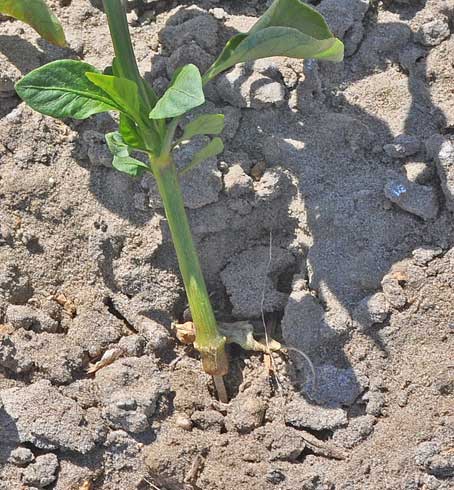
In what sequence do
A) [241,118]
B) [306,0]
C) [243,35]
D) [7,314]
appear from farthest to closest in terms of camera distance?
[306,0], [241,118], [7,314], [243,35]

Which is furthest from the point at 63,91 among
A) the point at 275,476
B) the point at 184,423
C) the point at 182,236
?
the point at 275,476

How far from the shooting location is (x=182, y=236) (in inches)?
72.5

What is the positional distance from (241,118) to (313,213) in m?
0.29

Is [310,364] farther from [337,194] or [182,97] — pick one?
[182,97]

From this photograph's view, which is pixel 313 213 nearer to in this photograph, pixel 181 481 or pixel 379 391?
pixel 379 391

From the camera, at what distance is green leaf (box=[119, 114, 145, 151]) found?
1756 mm

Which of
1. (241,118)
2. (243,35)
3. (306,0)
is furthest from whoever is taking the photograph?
(306,0)

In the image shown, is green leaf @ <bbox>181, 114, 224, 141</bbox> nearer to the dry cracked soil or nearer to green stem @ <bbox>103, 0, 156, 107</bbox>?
green stem @ <bbox>103, 0, 156, 107</bbox>

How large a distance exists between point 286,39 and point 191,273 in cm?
51

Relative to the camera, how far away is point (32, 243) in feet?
6.75

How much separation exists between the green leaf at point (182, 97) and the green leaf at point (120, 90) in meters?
0.09

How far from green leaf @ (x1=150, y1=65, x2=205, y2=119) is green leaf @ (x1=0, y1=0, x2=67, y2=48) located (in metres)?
0.57

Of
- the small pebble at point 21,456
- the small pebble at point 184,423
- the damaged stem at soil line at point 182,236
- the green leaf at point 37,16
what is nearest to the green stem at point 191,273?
the damaged stem at soil line at point 182,236

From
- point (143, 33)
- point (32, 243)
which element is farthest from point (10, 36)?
point (32, 243)
